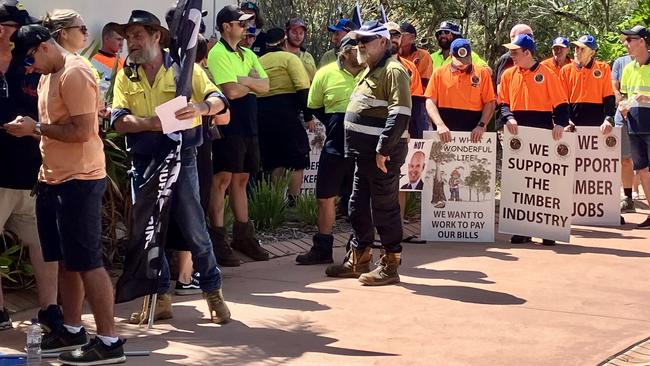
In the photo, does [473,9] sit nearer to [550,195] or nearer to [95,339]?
[550,195]

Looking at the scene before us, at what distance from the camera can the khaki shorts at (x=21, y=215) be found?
7.18m

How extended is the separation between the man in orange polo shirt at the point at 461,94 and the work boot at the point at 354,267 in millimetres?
2277

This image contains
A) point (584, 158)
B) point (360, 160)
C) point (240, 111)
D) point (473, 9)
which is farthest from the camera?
point (473, 9)

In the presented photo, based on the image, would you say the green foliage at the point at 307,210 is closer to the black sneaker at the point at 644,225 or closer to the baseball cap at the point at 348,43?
the baseball cap at the point at 348,43

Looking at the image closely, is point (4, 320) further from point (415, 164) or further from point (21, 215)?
point (415, 164)

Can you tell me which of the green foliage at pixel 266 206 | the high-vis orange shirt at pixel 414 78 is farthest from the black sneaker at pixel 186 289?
the high-vis orange shirt at pixel 414 78

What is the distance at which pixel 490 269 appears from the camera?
977 cm

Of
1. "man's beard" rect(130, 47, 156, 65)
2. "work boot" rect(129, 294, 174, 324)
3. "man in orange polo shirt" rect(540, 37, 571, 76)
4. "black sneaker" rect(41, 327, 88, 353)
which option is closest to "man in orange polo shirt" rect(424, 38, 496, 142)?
"man in orange polo shirt" rect(540, 37, 571, 76)

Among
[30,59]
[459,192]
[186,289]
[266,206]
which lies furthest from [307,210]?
[30,59]

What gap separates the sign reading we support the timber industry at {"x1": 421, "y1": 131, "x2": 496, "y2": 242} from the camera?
11328 millimetres

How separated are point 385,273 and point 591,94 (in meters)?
4.82

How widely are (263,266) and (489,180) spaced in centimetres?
283

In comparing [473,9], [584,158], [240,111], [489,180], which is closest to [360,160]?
[240,111]

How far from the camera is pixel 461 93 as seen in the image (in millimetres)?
11141
